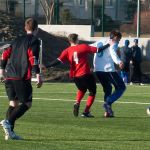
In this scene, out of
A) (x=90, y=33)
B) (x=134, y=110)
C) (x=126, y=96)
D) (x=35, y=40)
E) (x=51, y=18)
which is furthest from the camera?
(x=51, y=18)

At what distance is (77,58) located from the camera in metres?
18.7

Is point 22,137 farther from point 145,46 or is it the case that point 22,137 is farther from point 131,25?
point 131,25

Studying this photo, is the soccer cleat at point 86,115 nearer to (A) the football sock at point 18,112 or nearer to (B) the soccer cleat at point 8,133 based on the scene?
(A) the football sock at point 18,112

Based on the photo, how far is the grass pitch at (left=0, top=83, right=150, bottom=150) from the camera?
13.4m

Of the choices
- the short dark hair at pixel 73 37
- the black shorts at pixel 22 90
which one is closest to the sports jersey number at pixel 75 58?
the short dark hair at pixel 73 37

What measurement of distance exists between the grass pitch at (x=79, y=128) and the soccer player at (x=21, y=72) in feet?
1.29

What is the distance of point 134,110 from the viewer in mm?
21203

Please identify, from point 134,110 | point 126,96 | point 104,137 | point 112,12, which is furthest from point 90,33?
point 104,137

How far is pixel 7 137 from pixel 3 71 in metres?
1.19

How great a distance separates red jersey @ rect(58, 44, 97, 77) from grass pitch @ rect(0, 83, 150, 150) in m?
1.00

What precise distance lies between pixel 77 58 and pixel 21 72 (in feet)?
15.4

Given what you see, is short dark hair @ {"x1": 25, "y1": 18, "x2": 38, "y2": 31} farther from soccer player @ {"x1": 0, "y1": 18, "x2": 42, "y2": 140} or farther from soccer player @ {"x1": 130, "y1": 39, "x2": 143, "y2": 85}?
soccer player @ {"x1": 130, "y1": 39, "x2": 143, "y2": 85}

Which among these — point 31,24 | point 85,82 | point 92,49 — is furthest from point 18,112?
point 85,82

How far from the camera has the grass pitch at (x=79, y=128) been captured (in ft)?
44.0
